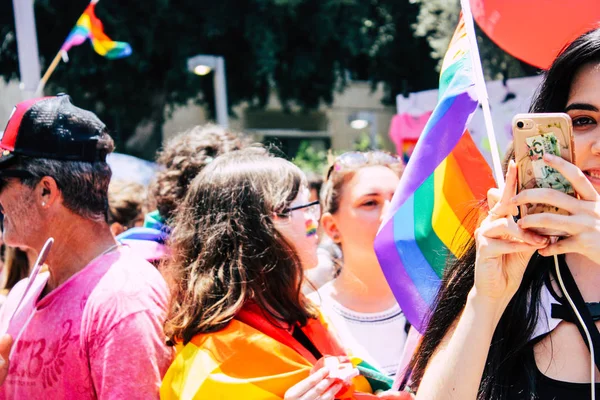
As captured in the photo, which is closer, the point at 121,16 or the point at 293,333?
the point at 293,333

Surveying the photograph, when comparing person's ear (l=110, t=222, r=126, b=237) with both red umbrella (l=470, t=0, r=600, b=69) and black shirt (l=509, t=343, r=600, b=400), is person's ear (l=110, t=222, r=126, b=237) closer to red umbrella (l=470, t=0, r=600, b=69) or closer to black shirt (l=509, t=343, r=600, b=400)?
red umbrella (l=470, t=0, r=600, b=69)

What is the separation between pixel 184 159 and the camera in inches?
119

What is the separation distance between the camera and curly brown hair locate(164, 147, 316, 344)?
1.83 metres

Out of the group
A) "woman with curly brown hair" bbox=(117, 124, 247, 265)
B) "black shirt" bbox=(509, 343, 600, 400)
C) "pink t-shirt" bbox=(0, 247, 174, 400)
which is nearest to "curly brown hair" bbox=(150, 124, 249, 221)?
"woman with curly brown hair" bbox=(117, 124, 247, 265)

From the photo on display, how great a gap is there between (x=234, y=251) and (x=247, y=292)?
5.3 inches

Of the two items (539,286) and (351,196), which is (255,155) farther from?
(539,286)

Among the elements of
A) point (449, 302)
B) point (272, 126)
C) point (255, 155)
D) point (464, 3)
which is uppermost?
point (464, 3)

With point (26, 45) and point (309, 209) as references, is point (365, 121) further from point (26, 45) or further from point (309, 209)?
point (309, 209)

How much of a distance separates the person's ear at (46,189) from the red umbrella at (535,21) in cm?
180

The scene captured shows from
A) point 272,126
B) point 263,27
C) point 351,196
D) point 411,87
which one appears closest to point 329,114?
point 272,126

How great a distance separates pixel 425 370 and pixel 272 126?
630 inches

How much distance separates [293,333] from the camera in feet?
6.29

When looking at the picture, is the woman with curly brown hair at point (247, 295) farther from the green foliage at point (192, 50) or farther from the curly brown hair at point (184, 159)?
the green foliage at point (192, 50)

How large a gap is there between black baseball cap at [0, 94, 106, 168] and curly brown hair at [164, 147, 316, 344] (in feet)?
1.23
